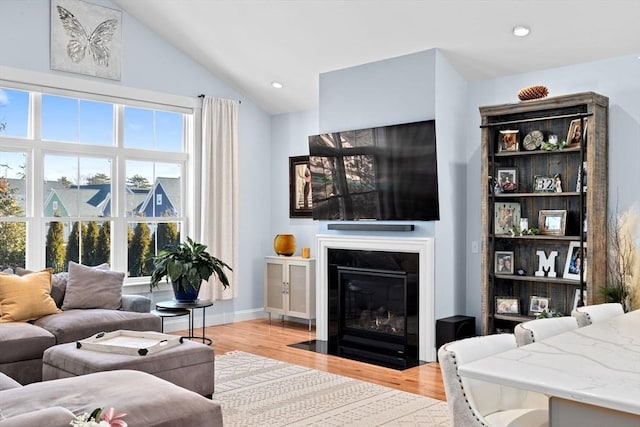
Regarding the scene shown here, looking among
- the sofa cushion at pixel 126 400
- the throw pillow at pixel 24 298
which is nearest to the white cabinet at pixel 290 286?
the throw pillow at pixel 24 298

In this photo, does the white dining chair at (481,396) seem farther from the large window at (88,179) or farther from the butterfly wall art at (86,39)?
the butterfly wall art at (86,39)

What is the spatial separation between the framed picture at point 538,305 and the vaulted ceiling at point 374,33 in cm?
202

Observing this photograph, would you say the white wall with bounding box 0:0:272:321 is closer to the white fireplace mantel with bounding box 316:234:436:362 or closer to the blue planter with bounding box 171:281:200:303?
the blue planter with bounding box 171:281:200:303

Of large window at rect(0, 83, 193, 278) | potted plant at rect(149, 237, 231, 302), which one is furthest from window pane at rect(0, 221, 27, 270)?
potted plant at rect(149, 237, 231, 302)

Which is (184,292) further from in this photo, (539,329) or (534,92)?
(539,329)

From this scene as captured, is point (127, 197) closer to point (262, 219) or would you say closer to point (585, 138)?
point (262, 219)

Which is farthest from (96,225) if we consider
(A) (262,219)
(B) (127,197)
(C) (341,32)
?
(C) (341,32)

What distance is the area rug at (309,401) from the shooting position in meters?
3.87

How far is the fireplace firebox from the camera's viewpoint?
5543 millimetres

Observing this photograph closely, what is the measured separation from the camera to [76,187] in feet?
20.0

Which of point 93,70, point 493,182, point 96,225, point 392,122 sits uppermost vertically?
point 93,70

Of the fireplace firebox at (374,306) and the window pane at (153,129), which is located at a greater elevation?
the window pane at (153,129)

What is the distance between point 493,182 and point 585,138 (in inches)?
33.8

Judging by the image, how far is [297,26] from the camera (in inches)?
220
